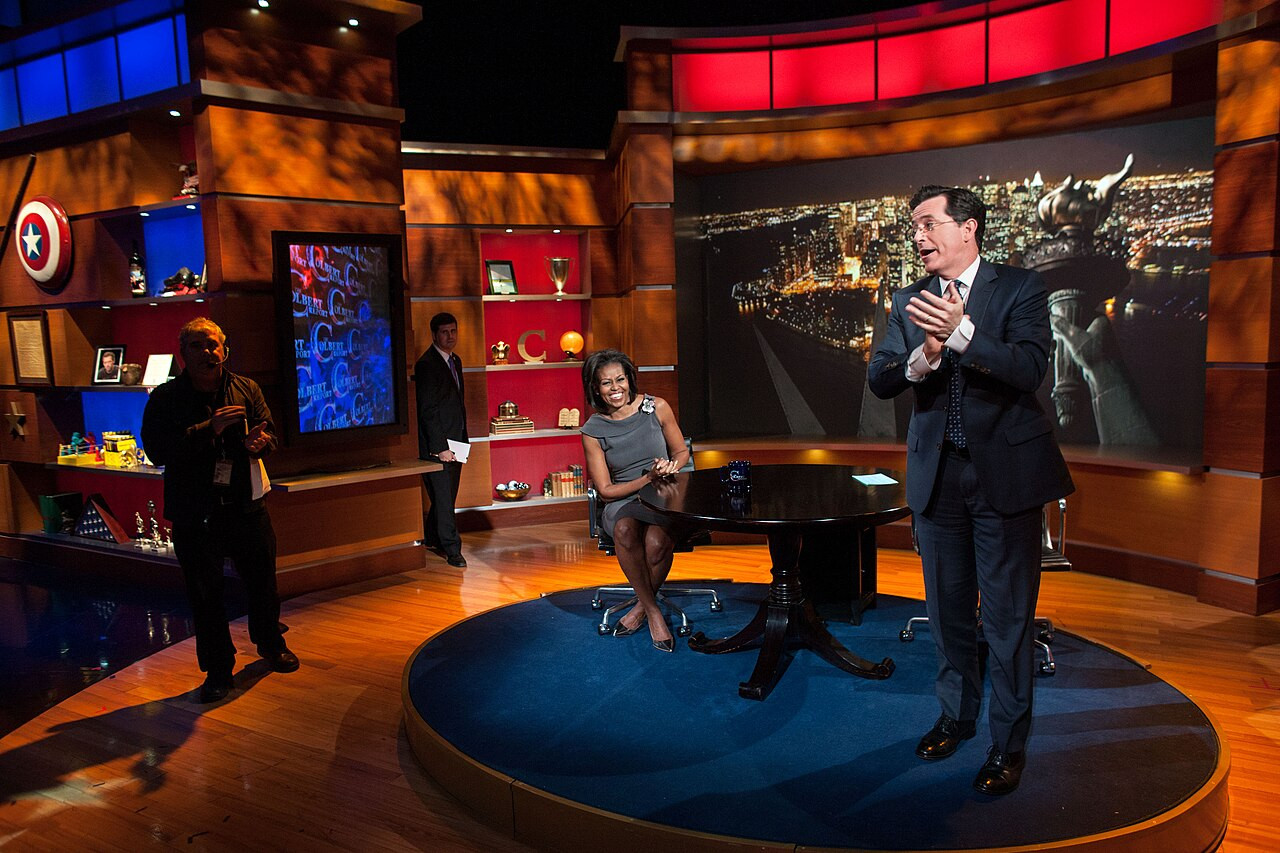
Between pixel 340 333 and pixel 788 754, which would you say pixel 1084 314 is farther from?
pixel 340 333

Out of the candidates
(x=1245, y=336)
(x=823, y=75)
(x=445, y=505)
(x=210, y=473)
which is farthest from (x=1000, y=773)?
(x=823, y=75)

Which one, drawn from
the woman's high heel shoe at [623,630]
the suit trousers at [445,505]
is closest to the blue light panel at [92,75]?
the suit trousers at [445,505]

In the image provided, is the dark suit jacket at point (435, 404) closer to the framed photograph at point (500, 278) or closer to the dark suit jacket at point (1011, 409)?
the framed photograph at point (500, 278)

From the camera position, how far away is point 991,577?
2527mm

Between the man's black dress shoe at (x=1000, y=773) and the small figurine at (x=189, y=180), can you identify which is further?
the small figurine at (x=189, y=180)

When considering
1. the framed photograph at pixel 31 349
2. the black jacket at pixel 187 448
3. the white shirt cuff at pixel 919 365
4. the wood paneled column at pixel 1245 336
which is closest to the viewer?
the white shirt cuff at pixel 919 365

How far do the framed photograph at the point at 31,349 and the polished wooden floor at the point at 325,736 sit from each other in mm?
2347

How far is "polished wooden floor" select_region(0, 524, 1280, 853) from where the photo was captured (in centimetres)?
270

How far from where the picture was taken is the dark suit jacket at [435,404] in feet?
19.0

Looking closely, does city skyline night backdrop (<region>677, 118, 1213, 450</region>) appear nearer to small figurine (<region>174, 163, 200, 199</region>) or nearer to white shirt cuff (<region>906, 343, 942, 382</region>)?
small figurine (<region>174, 163, 200, 199</region>)

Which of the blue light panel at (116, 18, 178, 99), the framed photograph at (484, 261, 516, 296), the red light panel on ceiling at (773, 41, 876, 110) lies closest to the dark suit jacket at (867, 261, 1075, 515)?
the red light panel on ceiling at (773, 41, 876, 110)

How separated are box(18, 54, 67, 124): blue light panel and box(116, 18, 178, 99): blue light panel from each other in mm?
659

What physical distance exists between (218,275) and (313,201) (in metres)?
0.67

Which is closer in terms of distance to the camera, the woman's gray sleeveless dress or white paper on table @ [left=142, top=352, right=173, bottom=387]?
the woman's gray sleeveless dress
